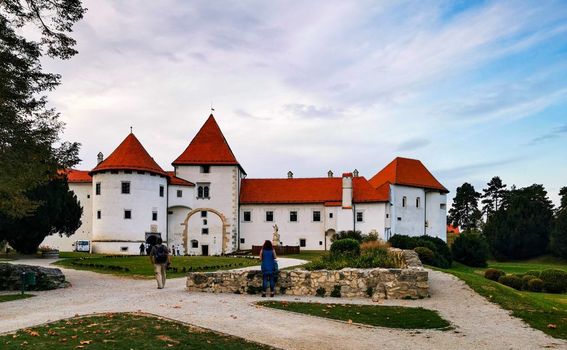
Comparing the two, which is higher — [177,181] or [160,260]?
[177,181]

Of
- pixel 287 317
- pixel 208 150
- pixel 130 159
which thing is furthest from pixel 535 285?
pixel 130 159

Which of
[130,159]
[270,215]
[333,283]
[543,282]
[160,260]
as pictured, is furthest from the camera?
[270,215]

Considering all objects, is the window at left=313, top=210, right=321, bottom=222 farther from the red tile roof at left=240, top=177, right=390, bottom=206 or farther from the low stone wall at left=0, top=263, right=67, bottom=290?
the low stone wall at left=0, top=263, right=67, bottom=290

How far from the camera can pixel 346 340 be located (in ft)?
35.1

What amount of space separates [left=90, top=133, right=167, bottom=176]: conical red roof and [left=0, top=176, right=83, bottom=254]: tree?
690 centimetres

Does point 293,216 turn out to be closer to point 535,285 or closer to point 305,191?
point 305,191

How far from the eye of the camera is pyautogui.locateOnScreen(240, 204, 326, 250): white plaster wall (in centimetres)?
5478

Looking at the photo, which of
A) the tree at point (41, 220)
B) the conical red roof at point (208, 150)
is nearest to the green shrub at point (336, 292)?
the tree at point (41, 220)

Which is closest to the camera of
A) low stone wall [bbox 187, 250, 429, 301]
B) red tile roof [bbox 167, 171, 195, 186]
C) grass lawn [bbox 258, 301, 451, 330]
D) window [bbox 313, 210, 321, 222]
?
grass lawn [bbox 258, 301, 451, 330]

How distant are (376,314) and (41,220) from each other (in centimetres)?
2965

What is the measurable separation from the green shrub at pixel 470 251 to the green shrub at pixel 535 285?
21.2 meters

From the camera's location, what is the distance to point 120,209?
46938 mm

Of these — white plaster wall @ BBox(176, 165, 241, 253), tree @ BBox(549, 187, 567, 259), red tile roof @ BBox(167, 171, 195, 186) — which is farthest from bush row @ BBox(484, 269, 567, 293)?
tree @ BBox(549, 187, 567, 259)

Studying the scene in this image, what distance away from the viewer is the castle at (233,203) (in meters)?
49.8
